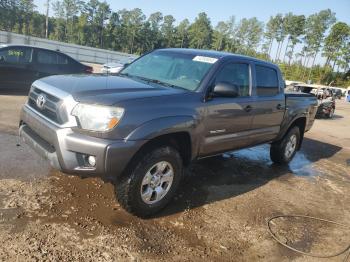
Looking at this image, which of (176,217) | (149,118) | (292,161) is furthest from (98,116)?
(292,161)

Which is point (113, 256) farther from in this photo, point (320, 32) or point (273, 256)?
point (320, 32)

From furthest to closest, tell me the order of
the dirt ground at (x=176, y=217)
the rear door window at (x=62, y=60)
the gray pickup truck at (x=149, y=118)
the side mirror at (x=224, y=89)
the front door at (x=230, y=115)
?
1. the rear door window at (x=62, y=60)
2. the front door at (x=230, y=115)
3. the side mirror at (x=224, y=89)
4. the gray pickup truck at (x=149, y=118)
5. the dirt ground at (x=176, y=217)

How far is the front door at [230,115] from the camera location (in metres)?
4.67

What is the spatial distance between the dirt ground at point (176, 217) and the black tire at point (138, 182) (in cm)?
14

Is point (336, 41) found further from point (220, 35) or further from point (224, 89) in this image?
point (224, 89)

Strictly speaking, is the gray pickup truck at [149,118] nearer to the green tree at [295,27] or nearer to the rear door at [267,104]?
the rear door at [267,104]

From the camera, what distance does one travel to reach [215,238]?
3.99 metres

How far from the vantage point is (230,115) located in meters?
4.95

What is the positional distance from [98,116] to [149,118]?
0.52 metres

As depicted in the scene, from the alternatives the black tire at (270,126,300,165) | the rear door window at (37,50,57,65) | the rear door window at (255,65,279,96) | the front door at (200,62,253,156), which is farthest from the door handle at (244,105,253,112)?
the rear door window at (37,50,57,65)

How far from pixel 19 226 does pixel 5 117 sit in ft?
16.3

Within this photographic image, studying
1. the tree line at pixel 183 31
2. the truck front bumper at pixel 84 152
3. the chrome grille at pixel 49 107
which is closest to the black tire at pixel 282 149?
the truck front bumper at pixel 84 152

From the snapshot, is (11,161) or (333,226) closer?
(333,226)

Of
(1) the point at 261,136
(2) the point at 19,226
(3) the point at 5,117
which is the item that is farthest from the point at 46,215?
(3) the point at 5,117
